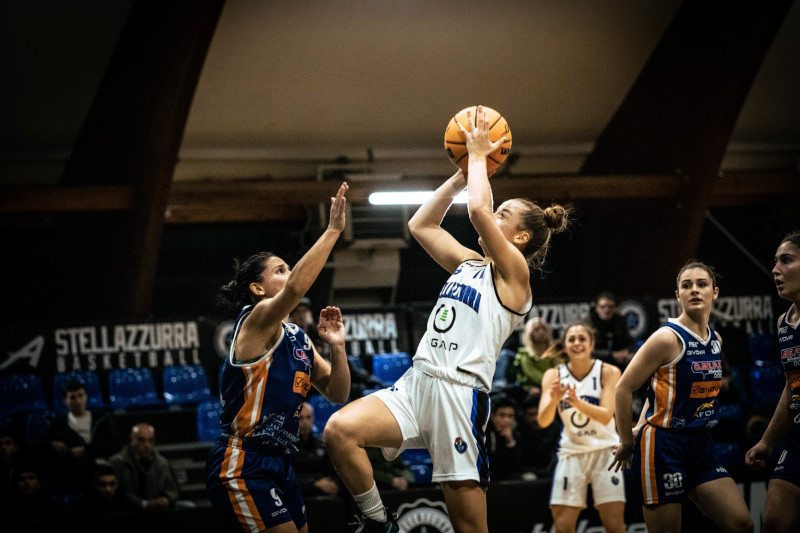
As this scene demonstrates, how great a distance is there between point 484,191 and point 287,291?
3.04ft

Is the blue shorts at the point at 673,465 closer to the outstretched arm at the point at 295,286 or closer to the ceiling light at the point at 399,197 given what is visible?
the outstretched arm at the point at 295,286

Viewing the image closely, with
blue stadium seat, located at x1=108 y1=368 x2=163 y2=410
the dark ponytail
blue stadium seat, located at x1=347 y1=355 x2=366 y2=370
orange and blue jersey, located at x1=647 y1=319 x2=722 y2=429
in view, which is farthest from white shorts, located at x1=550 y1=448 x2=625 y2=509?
blue stadium seat, located at x1=108 y1=368 x2=163 y2=410

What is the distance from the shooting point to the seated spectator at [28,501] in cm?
649

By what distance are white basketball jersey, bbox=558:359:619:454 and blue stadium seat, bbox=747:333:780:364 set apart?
537 cm

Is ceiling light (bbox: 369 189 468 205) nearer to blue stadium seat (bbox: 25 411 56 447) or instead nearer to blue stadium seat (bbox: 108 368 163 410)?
blue stadium seat (bbox: 108 368 163 410)

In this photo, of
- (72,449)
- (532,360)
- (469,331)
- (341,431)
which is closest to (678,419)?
(469,331)

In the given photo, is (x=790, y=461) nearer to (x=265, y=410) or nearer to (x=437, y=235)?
(x=437, y=235)

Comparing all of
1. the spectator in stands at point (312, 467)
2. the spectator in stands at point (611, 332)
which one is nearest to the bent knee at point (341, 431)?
the spectator in stands at point (312, 467)

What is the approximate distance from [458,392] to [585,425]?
280 centimetres

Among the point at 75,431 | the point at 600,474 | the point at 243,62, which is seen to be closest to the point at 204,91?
the point at 243,62

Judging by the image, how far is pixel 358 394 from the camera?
7.66m

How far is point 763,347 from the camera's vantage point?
1118 cm

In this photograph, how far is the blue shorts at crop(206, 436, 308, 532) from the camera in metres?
3.78

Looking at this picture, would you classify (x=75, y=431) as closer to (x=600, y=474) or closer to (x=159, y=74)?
(x=159, y=74)
